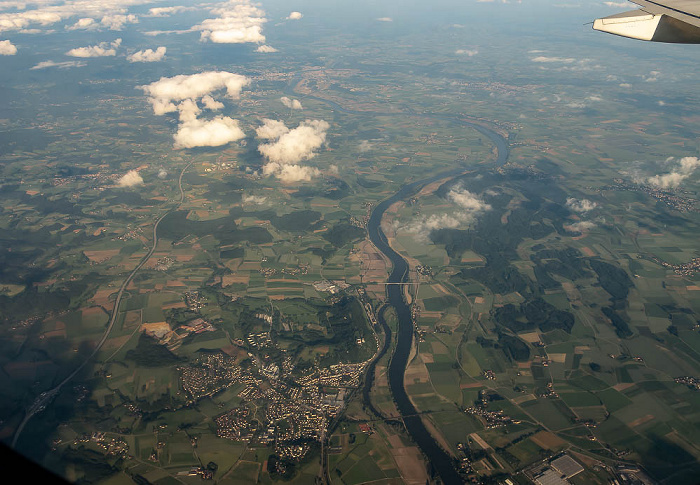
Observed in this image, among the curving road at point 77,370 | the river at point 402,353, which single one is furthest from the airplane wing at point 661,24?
the curving road at point 77,370

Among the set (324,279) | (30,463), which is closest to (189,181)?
(324,279)

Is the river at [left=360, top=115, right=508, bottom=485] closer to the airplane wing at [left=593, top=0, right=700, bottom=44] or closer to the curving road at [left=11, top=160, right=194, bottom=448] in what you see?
the curving road at [left=11, top=160, right=194, bottom=448]

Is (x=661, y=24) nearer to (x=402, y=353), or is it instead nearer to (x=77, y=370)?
(x=402, y=353)

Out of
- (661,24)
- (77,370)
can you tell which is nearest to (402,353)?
(77,370)

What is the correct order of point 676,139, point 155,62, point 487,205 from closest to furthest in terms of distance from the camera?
point 487,205 → point 676,139 → point 155,62

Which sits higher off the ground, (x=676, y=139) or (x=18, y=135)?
(x=676, y=139)

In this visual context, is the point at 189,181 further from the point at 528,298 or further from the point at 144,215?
the point at 528,298

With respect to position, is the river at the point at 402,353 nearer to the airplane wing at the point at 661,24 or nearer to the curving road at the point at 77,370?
the curving road at the point at 77,370

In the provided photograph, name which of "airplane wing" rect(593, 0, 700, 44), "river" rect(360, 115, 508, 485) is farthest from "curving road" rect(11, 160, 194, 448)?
"airplane wing" rect(593, 0, 700, 44)

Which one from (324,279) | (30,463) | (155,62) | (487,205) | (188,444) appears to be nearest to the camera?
(30,463)
